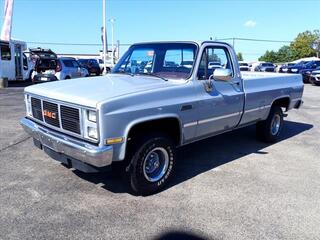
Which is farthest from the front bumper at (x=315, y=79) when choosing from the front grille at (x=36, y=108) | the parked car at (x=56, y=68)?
the front grille at (x=36, y=108)

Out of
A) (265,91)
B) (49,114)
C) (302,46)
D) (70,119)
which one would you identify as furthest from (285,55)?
(70,119)

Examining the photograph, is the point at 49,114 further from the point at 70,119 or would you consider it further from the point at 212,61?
the point at 212,61

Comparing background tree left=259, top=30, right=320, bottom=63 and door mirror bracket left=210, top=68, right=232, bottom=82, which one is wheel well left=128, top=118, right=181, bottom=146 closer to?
door mirror bracket left=210, top=68, right=232, bottom=82

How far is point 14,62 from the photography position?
2183 cm

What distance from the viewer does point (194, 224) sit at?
381 cm

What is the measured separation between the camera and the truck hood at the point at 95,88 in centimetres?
400

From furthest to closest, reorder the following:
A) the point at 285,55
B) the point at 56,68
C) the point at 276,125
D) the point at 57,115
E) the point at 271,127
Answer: the point at 285,55 → the point at 56,68 → the point at 276,125 → the point at 271,127 → the point at 57,115

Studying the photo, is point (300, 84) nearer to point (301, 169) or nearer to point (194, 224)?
point (301, 169)

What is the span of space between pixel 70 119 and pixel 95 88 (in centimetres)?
55

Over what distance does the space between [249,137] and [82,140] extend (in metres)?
4.81

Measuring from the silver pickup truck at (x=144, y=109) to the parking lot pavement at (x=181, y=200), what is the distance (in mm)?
466

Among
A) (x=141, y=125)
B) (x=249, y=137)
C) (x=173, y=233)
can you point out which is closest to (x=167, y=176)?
(x=141, y=125)

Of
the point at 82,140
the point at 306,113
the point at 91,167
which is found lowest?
the point at 306,113

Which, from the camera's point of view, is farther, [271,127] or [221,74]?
[271,127]
